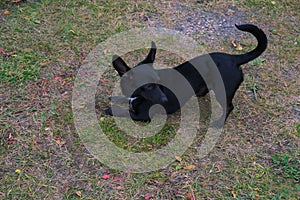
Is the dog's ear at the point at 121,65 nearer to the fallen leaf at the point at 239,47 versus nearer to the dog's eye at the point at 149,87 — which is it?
the dog's eye at the point at 149,87

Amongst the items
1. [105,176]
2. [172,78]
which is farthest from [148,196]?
[172,78]

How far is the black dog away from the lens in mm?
3041

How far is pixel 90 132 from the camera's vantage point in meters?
3.29

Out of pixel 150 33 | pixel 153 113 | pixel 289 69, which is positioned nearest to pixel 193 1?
pixel 150 33

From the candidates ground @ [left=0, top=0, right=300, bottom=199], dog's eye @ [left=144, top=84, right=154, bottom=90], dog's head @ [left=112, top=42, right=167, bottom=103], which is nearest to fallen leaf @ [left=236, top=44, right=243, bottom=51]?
ground @ [left=0, top=0, right=300, bottom=199]

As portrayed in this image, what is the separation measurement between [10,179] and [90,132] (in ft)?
2.46

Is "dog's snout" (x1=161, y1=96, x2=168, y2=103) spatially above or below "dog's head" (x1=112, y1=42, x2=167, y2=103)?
below

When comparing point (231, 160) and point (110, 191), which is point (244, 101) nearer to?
point (231, 160)

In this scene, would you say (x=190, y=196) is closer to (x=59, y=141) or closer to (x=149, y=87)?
(x=149, y=87)

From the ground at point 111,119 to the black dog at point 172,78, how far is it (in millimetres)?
236

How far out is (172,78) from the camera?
10.5 ft

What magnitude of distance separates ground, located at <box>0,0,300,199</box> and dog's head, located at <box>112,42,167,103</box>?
1.33 ft

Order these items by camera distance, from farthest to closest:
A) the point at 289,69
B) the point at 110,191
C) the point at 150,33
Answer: the point at 150,33 → the point at 289,69 → the point at 110,191

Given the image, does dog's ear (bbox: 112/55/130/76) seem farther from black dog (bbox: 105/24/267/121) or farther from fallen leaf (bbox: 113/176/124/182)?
fallen leaf (bbox: 113/176/124/182)
